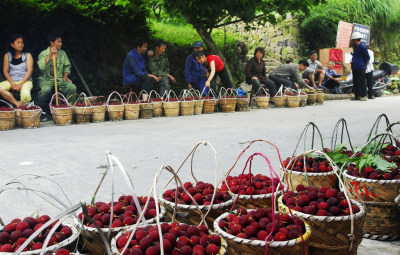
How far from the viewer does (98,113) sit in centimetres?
771

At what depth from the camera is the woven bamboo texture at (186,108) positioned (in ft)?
28.0

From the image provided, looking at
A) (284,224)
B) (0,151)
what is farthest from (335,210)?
(0,151)

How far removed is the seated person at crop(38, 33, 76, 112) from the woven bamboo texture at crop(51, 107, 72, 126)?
867 mm

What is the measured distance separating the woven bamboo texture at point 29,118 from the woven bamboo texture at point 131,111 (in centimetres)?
174

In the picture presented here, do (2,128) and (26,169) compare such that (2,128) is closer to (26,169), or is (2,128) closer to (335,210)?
(26,169)

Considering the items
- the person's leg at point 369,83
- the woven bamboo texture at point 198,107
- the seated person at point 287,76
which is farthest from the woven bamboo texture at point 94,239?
the person's leg at point 369,83

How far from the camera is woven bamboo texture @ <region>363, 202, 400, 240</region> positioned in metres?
2.18

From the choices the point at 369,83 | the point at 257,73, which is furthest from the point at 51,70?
the point at 369,83

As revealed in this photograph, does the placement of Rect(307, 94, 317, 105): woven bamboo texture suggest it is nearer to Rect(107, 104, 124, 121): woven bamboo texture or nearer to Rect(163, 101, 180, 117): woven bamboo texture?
Rect(163, 101, 180, 117): woven bamboo texture

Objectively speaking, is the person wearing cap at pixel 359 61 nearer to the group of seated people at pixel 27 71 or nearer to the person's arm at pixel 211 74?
the person's arm at pixel 211 74

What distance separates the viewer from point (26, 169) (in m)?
3.85

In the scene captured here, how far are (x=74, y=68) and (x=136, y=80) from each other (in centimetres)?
193

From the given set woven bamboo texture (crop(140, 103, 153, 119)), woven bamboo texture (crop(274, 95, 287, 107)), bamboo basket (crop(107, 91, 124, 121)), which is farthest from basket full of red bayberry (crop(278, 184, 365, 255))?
woven bamboo texture (crop(274, 95, 287, 107))

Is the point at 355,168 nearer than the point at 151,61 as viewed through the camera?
Yes
